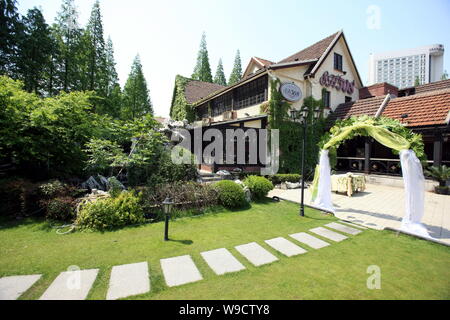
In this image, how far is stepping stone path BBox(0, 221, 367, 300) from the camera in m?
2.94

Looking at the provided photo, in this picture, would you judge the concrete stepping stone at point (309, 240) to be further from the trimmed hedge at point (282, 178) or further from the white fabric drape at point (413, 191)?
the trimmed hedge at point (282, 178)

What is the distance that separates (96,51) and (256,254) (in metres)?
27.9

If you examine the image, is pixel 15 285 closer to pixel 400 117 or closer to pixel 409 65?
pixel 400 117

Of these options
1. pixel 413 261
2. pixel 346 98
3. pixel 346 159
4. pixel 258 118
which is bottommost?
pixel 413 261

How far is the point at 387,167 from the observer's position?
13.2 m

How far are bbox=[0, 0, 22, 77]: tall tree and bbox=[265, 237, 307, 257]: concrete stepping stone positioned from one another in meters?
25.5

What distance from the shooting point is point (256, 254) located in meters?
4.16

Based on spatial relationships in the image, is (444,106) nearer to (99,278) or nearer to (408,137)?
(408,137)

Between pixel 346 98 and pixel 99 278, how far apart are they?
71.3 feet

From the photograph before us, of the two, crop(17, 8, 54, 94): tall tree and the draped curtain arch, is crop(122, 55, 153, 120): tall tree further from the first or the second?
the draped curtain arch

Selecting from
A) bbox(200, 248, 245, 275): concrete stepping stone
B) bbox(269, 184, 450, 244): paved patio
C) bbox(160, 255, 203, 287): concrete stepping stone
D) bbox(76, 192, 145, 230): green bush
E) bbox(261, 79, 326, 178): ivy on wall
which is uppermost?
bbox(261, 79, 326, 178): ivy on wall

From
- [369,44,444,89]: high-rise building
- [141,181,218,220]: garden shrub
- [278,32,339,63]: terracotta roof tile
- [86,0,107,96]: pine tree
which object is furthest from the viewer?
[369,44,444,89]: high-rise building

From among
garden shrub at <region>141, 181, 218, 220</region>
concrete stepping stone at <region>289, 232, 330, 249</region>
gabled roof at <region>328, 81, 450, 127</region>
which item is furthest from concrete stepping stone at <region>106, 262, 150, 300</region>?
gabled roof at <region>328, 81, 450, 127</region>
